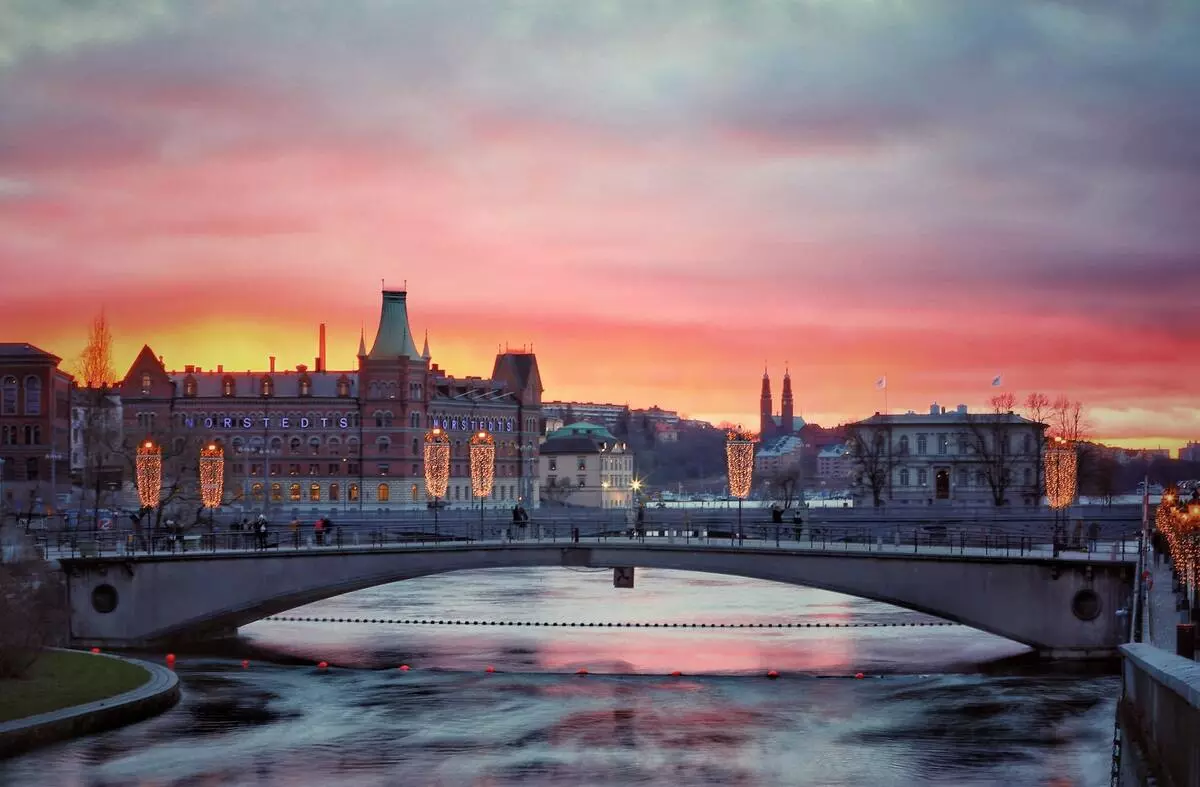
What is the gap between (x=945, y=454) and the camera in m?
176

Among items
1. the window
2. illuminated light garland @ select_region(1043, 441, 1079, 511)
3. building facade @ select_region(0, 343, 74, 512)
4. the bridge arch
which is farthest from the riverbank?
the window

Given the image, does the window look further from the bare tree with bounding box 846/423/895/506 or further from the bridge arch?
the bridge arch

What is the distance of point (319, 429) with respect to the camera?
612 ft

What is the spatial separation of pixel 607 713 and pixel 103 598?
29026 millimetres

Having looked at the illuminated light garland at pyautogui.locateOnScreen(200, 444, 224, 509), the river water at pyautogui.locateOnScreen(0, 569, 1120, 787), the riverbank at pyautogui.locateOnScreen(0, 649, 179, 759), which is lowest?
the river water at pyautogui.locateOnScreen(0, 569, 1120, 787)

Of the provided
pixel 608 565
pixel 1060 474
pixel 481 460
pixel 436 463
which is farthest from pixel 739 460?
pixel 436 463

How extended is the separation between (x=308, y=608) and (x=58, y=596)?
25.6m

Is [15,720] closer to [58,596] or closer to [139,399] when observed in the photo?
[58,596]

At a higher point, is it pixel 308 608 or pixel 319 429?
pixel 319 429

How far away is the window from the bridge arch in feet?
261

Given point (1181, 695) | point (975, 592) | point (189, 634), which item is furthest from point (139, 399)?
point (1181, 695)

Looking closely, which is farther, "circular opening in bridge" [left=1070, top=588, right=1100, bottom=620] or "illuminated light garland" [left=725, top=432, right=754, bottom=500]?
"illuminated light garland" [left=725, top=432, right=754, bottom=500]

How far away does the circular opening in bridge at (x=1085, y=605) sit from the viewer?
65125 millimetres

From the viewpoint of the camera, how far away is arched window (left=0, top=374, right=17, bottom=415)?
152 meters
